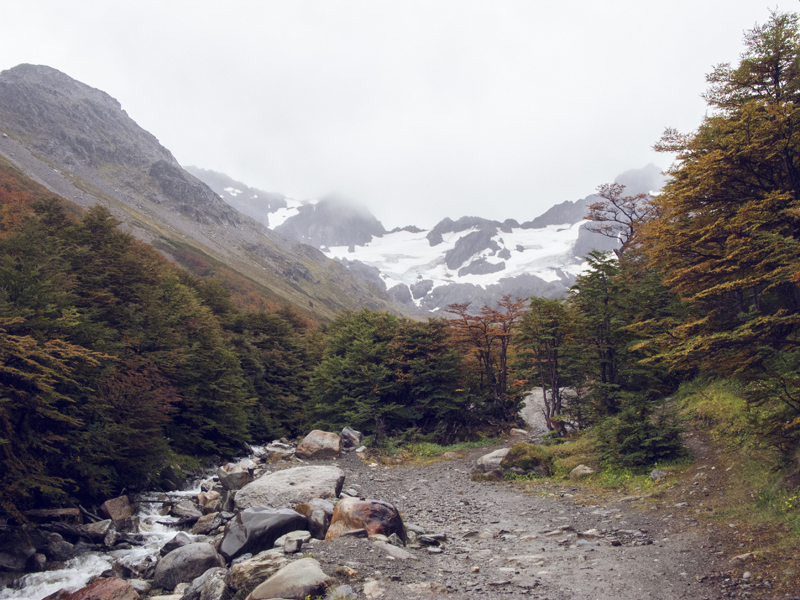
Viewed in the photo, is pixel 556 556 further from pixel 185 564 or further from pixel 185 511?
pixel 185 511

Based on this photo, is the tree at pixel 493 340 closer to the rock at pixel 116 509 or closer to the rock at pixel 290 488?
the rock at pixel 290 488

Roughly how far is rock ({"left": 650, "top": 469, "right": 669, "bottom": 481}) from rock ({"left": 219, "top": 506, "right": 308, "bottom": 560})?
11043 mm

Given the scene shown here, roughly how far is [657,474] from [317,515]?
1089cm

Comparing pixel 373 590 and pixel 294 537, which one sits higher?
pixel 373 590

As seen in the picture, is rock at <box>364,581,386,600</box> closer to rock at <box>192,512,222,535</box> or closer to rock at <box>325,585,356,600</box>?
rock at <box>325,585,356,600</box>

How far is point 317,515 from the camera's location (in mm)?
10578

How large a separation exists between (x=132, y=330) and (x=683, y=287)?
944 inches

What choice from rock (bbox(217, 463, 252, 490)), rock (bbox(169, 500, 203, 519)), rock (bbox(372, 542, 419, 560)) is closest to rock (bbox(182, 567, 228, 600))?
rock (bbox(372, 542, 419, 560))

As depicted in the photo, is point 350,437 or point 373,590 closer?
point 373,590

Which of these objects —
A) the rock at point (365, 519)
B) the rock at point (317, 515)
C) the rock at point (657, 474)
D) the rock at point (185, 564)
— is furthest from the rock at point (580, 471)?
the rock at point (185, 564)

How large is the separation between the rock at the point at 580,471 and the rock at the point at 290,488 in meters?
9.36

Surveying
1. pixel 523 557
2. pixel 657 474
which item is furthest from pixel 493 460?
pixel 523 557

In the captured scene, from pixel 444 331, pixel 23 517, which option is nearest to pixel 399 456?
pixel 444 331

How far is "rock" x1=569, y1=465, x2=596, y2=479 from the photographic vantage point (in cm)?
1581
